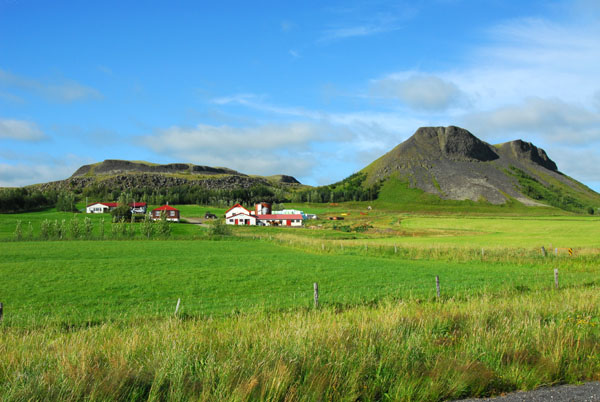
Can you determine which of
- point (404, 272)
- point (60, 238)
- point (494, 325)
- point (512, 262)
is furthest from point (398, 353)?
point (60, 238)

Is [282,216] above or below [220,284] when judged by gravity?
above

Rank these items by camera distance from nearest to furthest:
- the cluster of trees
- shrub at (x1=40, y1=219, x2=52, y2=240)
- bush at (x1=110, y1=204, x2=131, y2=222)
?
the cluster of trees
shrub at (x1=40, y1=219, x2=52, y2=240)
bush at (x1=110, y1=204, x2=131, y2=222)

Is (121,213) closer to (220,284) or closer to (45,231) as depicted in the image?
(45,231)

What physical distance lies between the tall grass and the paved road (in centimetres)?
28

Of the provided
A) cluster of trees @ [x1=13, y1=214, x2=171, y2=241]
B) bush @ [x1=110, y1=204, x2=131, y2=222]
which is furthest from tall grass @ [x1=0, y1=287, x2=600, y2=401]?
bush @ [x1=110, y1=204, x2=131, y2=222]

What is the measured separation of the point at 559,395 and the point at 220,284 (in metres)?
20.0

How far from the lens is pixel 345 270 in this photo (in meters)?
30.8

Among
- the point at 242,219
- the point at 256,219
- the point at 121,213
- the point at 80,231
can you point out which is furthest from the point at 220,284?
the point at 256,219

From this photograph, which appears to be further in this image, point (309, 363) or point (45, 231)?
point (45, 231)

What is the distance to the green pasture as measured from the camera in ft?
58.9

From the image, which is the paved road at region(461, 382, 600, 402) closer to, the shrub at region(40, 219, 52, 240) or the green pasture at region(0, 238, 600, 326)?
the green pasture at region(0, 238, 600, 326)

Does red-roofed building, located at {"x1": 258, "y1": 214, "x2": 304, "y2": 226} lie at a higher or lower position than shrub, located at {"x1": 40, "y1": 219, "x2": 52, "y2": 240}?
higher

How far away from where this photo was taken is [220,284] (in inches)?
968

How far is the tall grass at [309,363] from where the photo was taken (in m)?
6.40
